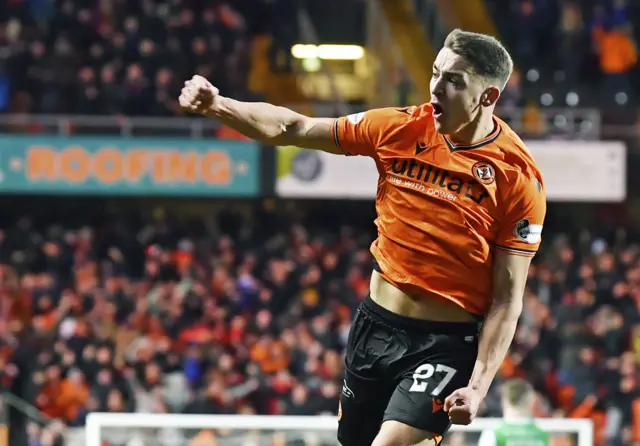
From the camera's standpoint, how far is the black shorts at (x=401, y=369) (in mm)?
4453

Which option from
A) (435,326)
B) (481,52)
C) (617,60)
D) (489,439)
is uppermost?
(617,60)

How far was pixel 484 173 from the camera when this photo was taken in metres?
4.36

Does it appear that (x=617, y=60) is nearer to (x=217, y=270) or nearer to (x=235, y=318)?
(x=217, y=270)

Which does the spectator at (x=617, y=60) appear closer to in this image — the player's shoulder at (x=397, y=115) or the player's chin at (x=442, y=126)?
the player's shoulder at (x=397, y=115)

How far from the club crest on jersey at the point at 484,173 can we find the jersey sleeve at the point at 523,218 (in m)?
0.09

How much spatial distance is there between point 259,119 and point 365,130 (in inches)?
15.8

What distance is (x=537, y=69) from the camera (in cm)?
1867

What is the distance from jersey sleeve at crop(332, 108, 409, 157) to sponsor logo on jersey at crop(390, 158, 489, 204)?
0.36 ft

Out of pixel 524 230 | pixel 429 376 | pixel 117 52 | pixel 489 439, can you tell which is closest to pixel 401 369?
pixel 429 376

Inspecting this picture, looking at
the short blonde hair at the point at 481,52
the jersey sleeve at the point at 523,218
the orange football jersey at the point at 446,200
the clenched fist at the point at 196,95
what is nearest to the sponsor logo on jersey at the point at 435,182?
the orange football jersey at the point at 446,200

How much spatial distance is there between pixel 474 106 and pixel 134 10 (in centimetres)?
1578

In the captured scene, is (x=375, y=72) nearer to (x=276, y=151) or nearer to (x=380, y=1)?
(x=380, y=1)

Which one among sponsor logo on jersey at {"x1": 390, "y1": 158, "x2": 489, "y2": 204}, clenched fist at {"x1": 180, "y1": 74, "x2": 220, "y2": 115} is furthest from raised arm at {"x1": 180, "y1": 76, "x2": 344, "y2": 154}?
sponsor logo on jersey at {"x1": 390, "y1": 158, "x2": 489, "y2": 204}

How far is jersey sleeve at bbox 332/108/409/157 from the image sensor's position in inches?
177
